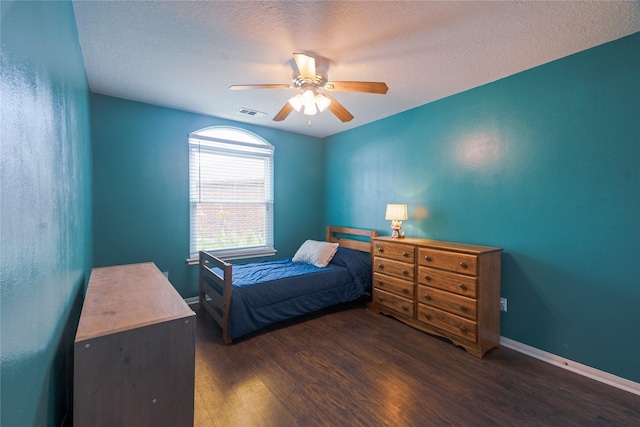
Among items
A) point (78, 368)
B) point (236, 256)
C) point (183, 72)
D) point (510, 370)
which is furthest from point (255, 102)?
point (510, 370)

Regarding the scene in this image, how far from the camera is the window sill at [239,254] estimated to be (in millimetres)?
3541

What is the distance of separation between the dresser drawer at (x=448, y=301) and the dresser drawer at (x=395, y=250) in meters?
0.35

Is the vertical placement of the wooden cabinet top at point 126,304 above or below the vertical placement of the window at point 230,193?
below

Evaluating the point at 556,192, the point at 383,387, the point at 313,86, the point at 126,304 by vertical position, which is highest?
the point at 313,86

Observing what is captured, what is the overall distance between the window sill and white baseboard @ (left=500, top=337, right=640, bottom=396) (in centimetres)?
312

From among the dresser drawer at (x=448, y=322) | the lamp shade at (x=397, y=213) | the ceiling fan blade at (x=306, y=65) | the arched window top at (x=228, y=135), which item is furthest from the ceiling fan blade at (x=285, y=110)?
the dresser drawer at (x=448, y=322)

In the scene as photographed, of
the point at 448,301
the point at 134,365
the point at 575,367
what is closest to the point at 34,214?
the point at 134,365

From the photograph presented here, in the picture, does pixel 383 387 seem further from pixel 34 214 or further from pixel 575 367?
pixel 34 214

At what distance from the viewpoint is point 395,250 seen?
10.0ft

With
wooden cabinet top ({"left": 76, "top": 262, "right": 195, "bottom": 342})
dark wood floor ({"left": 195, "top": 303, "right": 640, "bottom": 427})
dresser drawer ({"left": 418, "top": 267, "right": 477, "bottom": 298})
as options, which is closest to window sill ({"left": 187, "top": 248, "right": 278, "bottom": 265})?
dark wood floor ({"left": 195, "top": 303, "right": 640, "bottom": 427})

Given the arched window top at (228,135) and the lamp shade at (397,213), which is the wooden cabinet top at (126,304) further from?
the lamp shade at (397,213)

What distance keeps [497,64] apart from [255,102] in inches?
98.0

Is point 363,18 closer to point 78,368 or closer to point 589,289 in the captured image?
point 78,368

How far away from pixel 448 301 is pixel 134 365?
8.20ft
